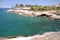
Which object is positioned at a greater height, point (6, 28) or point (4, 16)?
point (4, 16)

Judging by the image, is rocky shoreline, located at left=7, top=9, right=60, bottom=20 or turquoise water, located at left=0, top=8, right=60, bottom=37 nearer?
turquoise water, located at left=0, top=8, right=60, bottom=37

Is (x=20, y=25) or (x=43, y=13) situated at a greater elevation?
(x=43, y=13)

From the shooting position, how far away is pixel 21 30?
10.2ft

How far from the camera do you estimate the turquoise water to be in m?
3.06

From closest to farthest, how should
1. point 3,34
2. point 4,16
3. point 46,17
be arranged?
point 3,34 < point 4,16 < point 46,17

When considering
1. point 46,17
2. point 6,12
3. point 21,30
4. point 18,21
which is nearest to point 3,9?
point 6,12

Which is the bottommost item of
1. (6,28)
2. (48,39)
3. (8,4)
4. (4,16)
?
(48,39)

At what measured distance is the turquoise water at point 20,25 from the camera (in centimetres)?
306

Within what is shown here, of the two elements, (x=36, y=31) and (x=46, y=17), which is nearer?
(x=36, y=31)

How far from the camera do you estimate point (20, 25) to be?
322cm

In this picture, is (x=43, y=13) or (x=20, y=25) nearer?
(x=20, y=25)

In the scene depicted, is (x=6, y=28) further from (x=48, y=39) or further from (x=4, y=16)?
(x=48, y=39)

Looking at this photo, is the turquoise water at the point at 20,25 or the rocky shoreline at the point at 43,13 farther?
the rocky shoreline at the point at 43,13

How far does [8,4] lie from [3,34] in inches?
31.4
